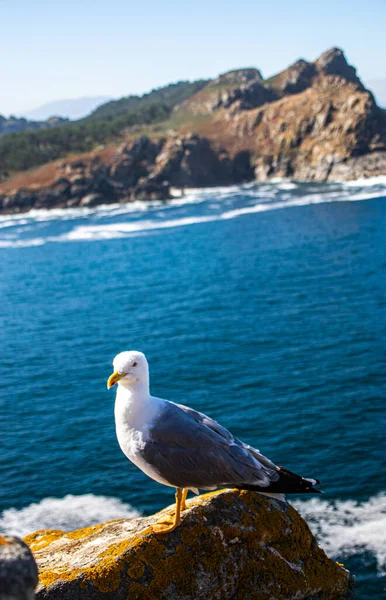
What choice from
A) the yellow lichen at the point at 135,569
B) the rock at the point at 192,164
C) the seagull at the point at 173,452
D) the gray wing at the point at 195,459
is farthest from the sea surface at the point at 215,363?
the rock at the point at 192,164

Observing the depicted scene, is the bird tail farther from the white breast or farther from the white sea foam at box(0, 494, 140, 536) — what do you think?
the white sea foam at box(0, 494, 140, 536)

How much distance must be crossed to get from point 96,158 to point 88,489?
143120 millimetres

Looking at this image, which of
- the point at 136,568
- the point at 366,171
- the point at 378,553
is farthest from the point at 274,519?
the point at 366,171

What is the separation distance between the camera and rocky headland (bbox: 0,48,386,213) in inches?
5482

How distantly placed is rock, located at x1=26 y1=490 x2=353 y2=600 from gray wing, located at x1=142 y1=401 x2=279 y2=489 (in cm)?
59

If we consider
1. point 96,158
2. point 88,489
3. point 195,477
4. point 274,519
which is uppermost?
point 96,158

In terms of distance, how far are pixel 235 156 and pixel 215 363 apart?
135m

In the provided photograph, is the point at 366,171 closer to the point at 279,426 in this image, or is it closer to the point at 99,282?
the point at 99,282

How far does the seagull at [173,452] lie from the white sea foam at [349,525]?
759 cm

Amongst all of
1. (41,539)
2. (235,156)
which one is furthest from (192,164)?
(41,539)

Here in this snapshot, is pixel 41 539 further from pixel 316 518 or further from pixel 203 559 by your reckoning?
pixel 316 518

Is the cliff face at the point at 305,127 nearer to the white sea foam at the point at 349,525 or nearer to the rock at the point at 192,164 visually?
the rock at the point at 192,164

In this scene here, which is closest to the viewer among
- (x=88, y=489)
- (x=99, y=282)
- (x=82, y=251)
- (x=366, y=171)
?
(x=88, y=489)

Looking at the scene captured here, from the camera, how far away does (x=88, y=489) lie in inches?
864
